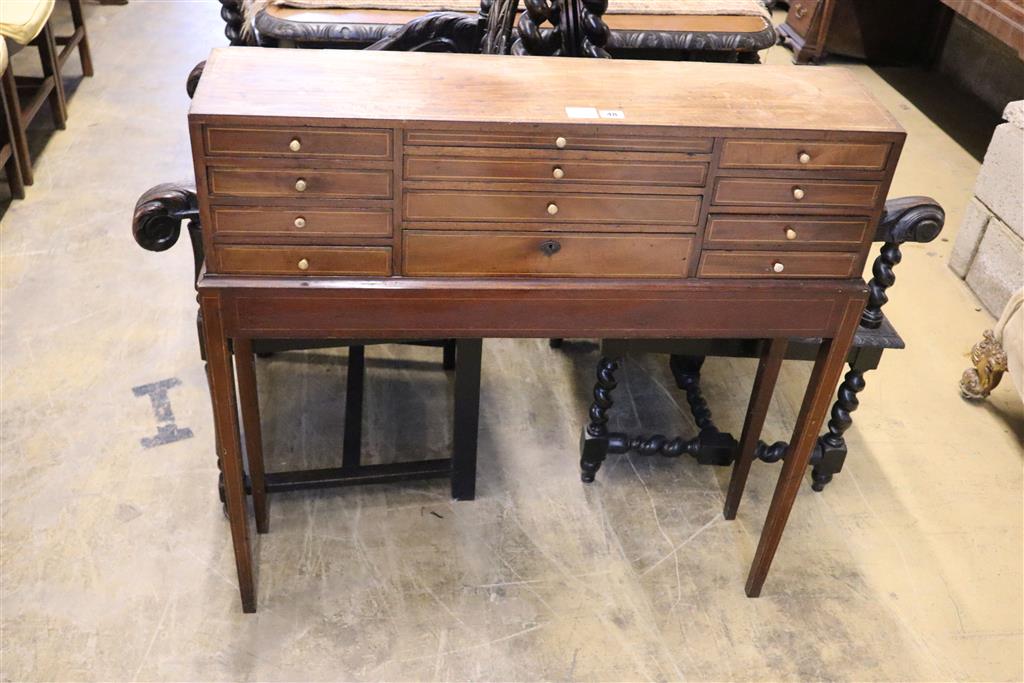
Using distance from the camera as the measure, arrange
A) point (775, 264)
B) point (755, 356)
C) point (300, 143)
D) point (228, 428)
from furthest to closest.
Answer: point (755, 356), point (228, 428), point (775, 264), point (300, 143)

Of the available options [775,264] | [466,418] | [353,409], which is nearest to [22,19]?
[353,409]

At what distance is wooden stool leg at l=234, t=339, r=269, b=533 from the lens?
2078mm

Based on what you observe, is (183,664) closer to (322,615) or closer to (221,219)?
(322,615)

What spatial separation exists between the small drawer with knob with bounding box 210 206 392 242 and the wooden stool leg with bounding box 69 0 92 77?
3634mm

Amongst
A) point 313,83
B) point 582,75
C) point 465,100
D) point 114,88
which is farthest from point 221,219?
point 114,88

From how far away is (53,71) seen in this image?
4078mm

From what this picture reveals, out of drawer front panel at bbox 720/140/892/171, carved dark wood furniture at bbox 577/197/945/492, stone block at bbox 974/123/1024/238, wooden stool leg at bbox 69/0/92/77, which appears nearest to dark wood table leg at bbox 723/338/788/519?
carved dark wood furniture at bbox 577/197/945/492

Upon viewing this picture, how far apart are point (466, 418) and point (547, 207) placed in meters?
0.81

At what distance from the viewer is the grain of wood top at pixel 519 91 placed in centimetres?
155

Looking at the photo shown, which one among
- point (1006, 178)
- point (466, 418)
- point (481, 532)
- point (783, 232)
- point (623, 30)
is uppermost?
point (783, 232)

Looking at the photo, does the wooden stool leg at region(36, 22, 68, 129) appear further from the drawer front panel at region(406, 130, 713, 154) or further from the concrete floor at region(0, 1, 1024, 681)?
the drawer front panel at region(406, 130, 713, 154)

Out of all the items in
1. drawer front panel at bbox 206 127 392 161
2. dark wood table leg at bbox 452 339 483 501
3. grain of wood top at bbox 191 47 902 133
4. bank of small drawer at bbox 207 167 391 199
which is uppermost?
grain of wood top at bbox 191 47 902 133

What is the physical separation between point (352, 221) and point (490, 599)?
101 centimetres

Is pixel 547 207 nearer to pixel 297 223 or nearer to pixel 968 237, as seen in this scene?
pixel 297 223
